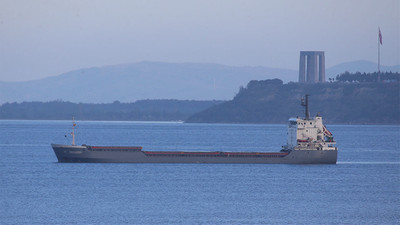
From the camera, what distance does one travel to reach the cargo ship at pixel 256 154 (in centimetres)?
7488

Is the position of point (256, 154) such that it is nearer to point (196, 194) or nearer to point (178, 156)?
point (178, 156)

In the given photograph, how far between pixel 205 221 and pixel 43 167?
120 feet

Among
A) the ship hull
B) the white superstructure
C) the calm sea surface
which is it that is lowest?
the calm sea surface

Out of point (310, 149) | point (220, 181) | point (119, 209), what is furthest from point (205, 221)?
point (310, 149)

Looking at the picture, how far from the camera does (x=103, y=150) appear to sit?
7569 centimetres

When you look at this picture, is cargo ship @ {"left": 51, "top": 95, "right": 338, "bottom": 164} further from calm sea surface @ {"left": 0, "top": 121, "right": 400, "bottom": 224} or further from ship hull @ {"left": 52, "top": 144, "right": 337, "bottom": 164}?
calm sea surface @ {"left": 0, "top": 121, "right": 400, "bottom": 224}

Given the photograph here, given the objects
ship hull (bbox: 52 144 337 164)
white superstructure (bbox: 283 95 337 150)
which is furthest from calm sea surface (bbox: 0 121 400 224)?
white superstructure (bbox: 283 95 337 150)

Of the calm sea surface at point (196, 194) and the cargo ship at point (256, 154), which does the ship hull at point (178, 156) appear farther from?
the calm sea surface at point (196, 194)

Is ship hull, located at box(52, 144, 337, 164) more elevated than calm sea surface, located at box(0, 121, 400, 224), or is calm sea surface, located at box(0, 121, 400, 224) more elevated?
ship hull, located at box(52, 144, 337, 164)

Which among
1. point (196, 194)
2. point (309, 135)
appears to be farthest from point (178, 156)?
point (196, 194)

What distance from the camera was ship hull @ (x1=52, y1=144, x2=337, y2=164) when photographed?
75062mm

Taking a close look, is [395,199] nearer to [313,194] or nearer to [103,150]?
[313,194]

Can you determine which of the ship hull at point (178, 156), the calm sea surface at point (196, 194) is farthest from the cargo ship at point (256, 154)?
the calm sea surface at point (196, 194)

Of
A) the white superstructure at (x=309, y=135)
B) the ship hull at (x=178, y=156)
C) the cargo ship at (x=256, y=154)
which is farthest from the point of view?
the ship hull at (x=178, y=156)
